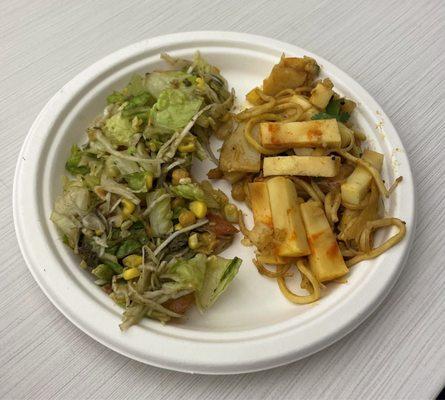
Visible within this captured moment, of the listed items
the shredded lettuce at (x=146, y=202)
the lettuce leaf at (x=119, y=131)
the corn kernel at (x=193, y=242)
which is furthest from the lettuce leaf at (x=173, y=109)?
the corn kernel at (x=193, y=242)

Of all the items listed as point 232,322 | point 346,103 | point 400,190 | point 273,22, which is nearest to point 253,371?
point 232,322

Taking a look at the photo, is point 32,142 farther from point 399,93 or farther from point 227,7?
point 399,93

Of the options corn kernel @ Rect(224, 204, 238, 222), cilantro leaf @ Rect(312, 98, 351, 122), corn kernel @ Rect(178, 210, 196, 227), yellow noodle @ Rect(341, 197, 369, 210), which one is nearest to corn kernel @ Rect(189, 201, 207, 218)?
corn kernel @ Rect(178, 210, 196, 227)

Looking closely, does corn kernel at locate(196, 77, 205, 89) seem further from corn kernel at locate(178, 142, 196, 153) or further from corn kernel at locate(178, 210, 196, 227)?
corn kernel at locate(178, 210, 196, 227)

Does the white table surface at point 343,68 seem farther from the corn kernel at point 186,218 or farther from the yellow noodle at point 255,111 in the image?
the yellow noodle at point 255,111

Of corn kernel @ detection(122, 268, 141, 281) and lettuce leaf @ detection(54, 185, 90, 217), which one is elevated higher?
lettuce leaf @ detection(54, 185, 90, 217)

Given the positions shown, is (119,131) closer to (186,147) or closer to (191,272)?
(186,147)
